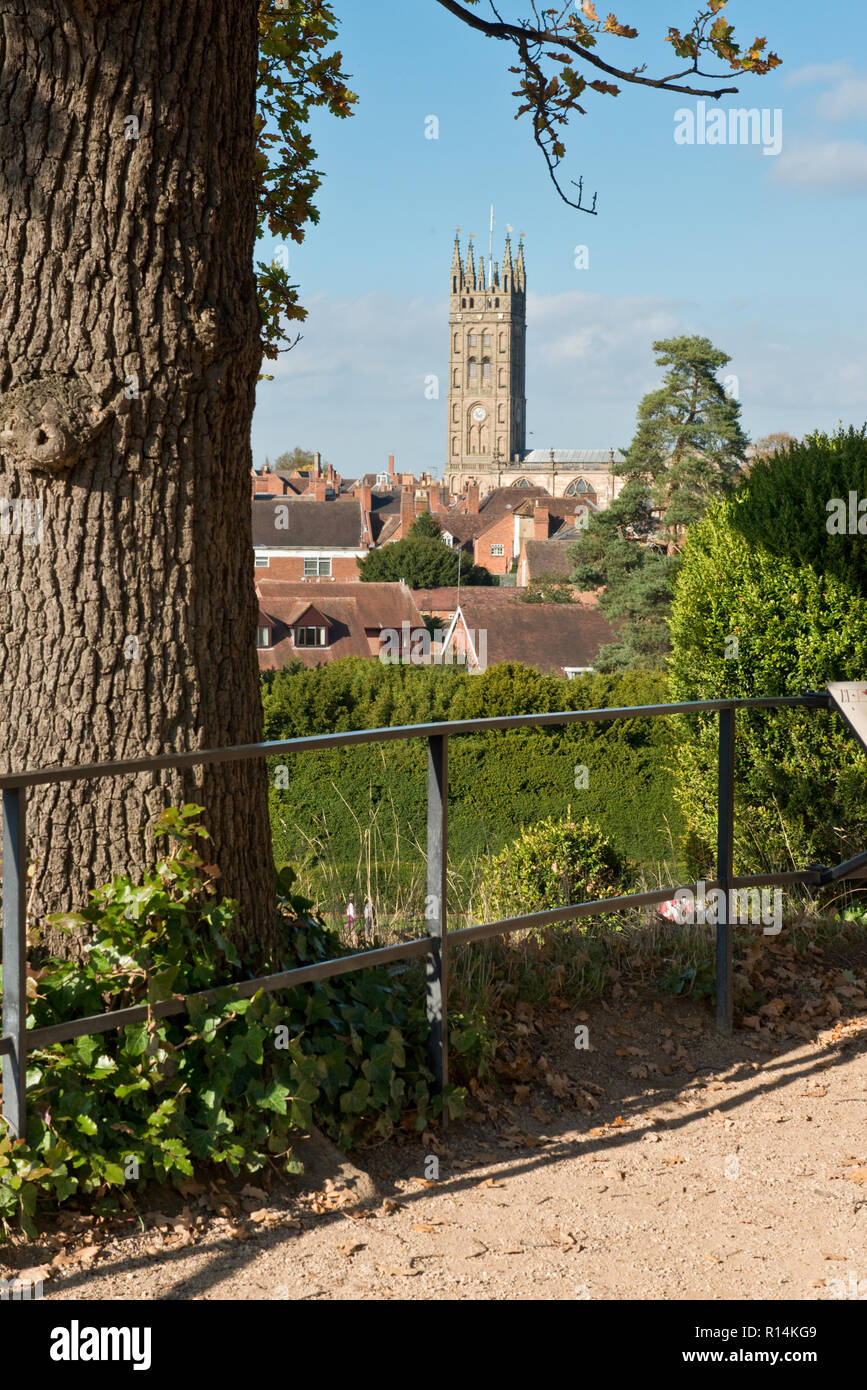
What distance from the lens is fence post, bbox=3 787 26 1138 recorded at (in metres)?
2.95

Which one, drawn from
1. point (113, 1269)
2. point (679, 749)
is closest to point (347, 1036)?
point (113, 1269)

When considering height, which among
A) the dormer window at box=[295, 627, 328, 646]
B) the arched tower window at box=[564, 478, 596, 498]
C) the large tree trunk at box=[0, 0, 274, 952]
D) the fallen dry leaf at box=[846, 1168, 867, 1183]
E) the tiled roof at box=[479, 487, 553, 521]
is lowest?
the fallen dry leaf at box=[846, 1168, 867, 1183]

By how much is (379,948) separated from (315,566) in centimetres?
8419

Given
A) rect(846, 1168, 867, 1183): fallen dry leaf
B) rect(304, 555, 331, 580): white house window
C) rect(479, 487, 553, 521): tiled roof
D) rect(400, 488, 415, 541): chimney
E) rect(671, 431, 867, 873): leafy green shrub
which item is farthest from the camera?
rect(479, 487, 553, 521): tiled roof

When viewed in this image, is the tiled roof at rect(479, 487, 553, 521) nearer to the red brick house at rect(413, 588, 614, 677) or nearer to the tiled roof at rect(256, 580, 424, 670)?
the tiled roof at rect(256, 580, 424, 670)

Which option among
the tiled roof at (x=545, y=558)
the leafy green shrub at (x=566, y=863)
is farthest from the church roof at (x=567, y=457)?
the leafy green shrub at (x=566, y=863)

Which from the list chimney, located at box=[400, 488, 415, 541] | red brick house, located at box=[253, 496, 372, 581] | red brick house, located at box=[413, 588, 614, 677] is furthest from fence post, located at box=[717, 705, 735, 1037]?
chimney, located at box=[400, 488, 415, 541]

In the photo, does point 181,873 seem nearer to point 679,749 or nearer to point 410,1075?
point 410,1075

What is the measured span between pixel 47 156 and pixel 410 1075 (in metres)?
2.85

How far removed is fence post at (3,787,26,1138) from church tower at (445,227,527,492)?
153263 millimetres

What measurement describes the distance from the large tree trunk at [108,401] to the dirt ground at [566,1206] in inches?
32.5

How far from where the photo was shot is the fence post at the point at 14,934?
295cm

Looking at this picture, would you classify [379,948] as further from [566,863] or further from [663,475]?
[663,475]

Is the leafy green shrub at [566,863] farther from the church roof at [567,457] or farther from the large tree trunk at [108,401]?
the church roof at [567,457]
